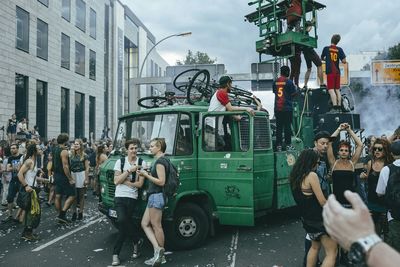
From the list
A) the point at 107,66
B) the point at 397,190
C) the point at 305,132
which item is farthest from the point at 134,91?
the point at 397,190

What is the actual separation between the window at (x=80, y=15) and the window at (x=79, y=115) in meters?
4.54

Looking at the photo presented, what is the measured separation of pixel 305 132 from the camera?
9.14 meters

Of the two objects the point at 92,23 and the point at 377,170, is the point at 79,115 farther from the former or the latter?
the point at 377,170

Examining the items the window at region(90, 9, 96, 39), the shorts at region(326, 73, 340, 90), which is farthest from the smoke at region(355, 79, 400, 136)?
the window at region(90, 9, 96, 39)

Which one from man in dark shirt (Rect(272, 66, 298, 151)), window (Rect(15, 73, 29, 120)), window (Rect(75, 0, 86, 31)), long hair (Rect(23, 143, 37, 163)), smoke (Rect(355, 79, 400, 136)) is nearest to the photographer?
long hair (Rect(23, 143, 37, 163))

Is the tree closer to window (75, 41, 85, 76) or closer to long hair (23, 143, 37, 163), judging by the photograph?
window (75, 41, 85, 76)

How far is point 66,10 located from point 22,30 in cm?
590

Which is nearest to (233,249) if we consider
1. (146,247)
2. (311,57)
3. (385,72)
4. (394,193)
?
(146,247)

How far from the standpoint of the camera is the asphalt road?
20.2 feet

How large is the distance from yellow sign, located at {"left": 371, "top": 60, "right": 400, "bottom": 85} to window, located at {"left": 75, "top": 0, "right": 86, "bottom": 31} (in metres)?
18.0

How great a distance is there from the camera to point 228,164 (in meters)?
6.99

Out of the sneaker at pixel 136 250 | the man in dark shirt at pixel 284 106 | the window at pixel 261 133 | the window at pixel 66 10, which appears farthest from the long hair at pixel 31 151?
the window at pixel 66 10

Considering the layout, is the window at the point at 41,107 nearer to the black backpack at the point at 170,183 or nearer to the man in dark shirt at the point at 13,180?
the man in dark shirt at the point at 13,180

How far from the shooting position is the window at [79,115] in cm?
2636
